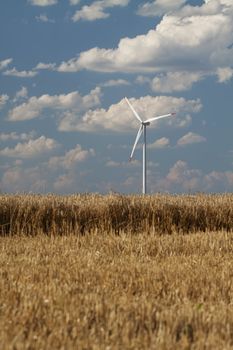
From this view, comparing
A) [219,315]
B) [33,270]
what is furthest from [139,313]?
[33,270]

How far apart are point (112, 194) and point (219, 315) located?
15293 mm

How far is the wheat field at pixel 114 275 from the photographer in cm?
643

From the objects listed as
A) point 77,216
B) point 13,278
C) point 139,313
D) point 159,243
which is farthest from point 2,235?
point 139,313

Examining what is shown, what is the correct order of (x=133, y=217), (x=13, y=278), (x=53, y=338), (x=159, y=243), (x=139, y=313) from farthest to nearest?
(x=133, y=217) → (x=159, y=243) → (x=13, y=278) → (x=139, y=313) → (x=53, y=338)

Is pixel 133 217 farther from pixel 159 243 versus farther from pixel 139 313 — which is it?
pixel 139 313

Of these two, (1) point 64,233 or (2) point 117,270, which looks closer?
(2) point 117,270

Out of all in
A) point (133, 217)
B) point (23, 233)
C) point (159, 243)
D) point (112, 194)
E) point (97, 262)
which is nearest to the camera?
point (97, 262)

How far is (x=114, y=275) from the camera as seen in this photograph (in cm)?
1085

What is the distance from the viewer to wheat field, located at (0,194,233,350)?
643cm

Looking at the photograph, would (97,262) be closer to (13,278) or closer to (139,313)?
(13,278)

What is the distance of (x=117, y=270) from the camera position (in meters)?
11.6

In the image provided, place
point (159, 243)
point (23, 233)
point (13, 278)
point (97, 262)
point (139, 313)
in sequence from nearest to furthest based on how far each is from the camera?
point (139, 313), point (13, 278), point (97, 262), point (159, 243), point (23, 233)

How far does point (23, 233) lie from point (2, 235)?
0.91m

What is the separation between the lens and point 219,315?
25.2 ft
